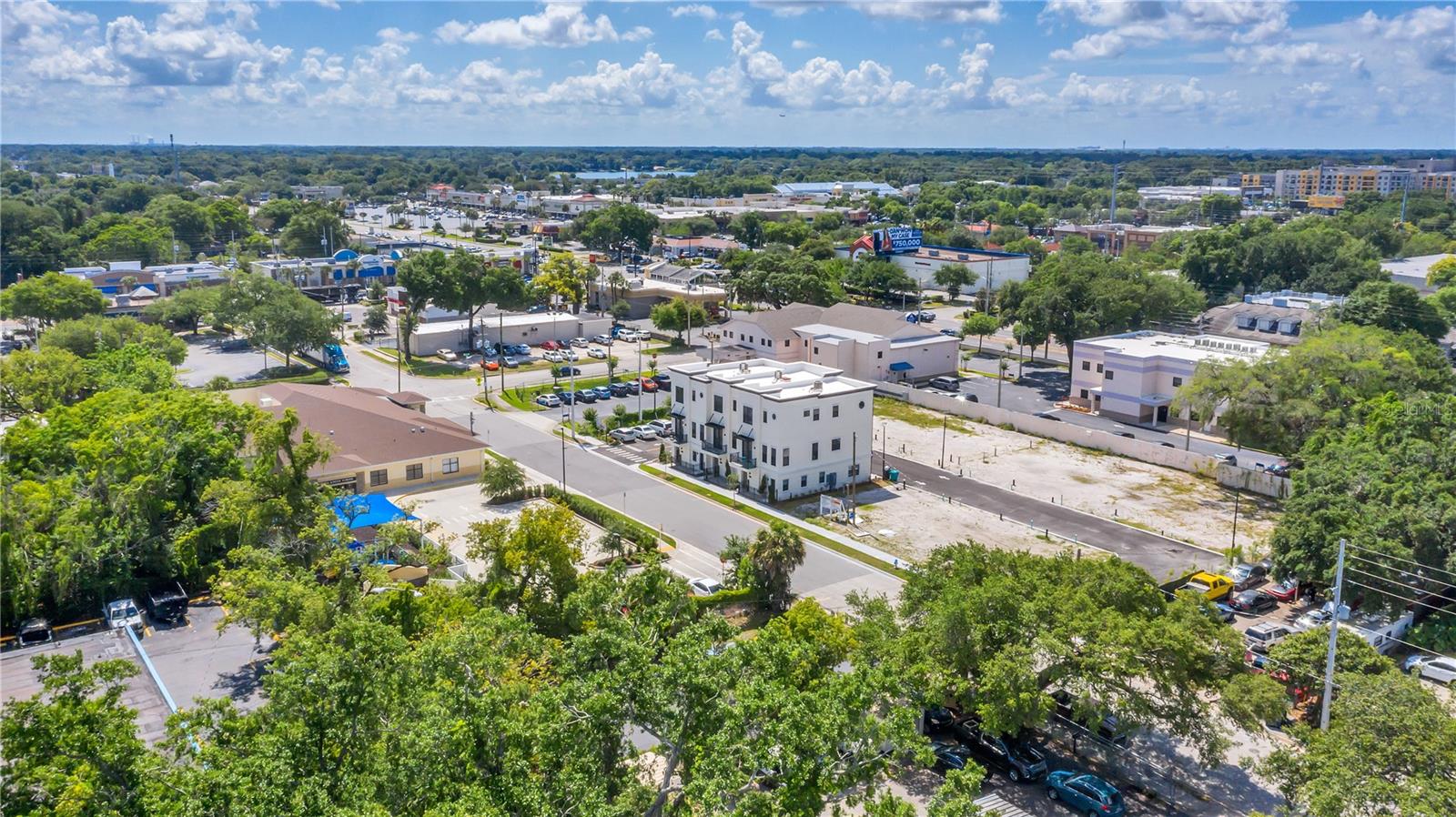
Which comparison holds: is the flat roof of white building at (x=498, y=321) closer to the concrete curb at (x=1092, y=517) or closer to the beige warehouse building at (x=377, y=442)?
the beige warehouse building at (x=377, y=442)

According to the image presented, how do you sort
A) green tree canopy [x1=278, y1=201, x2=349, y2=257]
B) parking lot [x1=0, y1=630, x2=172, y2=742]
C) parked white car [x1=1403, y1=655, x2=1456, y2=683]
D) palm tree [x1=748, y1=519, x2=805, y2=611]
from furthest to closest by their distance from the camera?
green tree canopy [x1=278, y1=201, x2=349, y2=257] → palm tree [x1=748, y1=519, x2=805, y2=611] → parked white car [x1=1403, y1=655, x2=1456, y2=683] → parking lot [x1=0, y1=630, x2=172, y2=742]

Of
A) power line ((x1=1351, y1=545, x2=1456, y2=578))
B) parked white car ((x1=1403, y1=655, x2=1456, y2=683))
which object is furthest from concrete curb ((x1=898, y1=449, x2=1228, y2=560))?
parked white car ((x1=1403, y1=655, x2=1456, y2=683))

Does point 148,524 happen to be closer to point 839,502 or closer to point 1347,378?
point 839,502

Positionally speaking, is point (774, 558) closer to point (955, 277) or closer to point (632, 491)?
point (632, 491)

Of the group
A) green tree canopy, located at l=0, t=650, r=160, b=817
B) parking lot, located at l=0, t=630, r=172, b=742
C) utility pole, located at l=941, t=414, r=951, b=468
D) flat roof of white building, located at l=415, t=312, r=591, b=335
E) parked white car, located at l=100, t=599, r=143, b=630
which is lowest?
parking lot, located at l=0, t=630, r=172, b=742

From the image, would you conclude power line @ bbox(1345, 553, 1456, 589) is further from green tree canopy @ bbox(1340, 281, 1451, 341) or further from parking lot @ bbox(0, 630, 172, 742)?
green tree canopy @ bbox(1340, 281, 1451, 341)

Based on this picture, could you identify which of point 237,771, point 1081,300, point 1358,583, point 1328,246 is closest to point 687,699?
point 237,771
